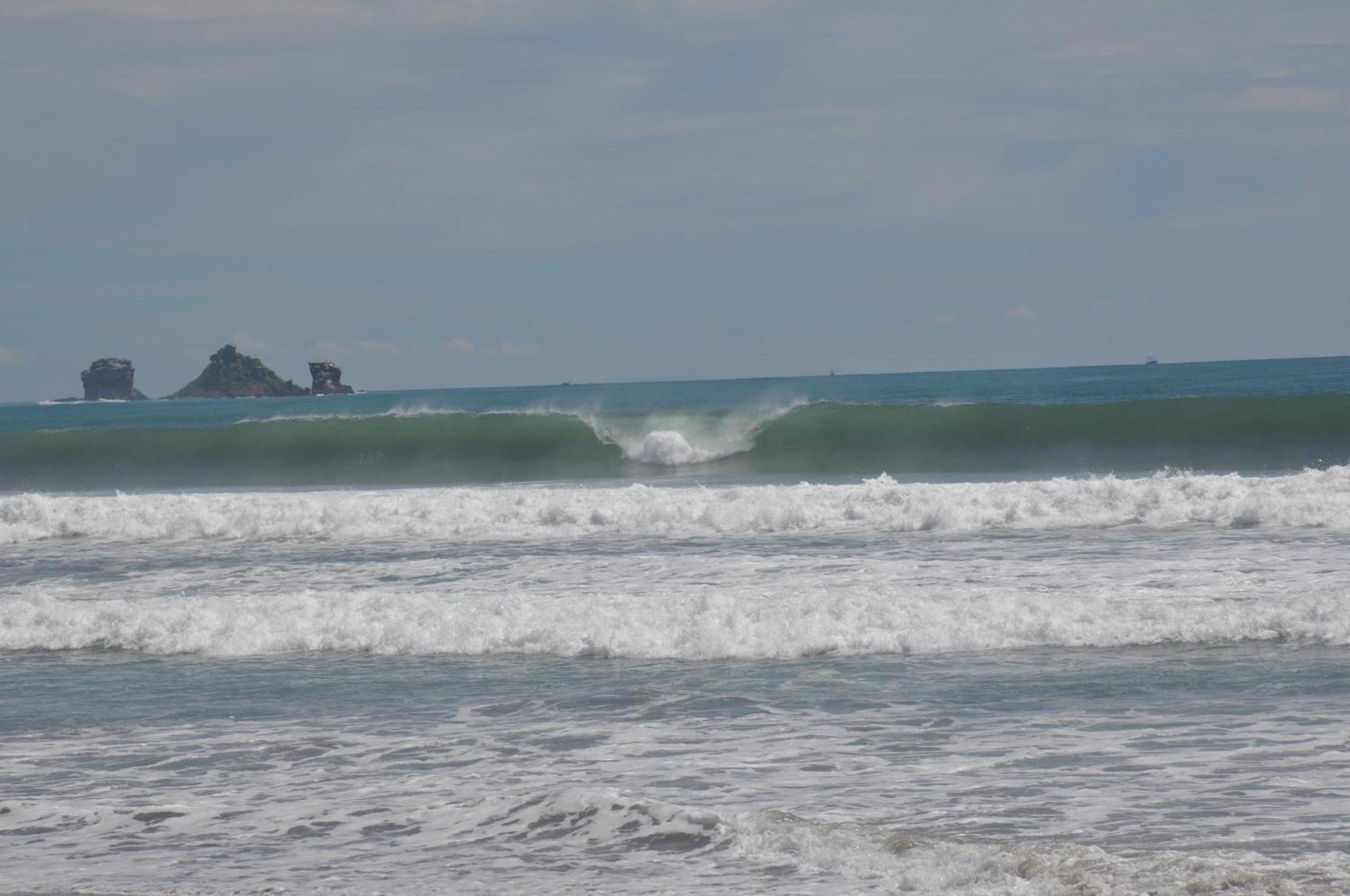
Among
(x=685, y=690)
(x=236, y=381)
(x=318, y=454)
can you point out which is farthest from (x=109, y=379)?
(x=685, y=690)

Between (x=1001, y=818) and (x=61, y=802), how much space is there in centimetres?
389

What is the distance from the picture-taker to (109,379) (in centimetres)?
11619

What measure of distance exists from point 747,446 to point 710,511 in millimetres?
13849

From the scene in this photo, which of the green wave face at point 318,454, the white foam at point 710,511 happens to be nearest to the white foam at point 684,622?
the white foam at point 710,511

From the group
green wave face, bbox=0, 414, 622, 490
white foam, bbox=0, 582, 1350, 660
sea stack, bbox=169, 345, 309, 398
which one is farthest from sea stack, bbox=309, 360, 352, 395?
white foam, bbox=0, 582, 1350, 660

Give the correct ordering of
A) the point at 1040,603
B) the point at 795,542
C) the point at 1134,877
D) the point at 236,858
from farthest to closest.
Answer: the point at 795,542
the point at 1040,603
the point at 236,858
the point at 1134,877

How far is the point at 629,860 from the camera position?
14.7ft

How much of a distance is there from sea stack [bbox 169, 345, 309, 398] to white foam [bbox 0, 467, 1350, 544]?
91154 mm

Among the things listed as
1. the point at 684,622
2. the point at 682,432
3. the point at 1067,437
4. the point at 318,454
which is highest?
the point at 682,432

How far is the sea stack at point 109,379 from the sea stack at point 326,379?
22.4 meters

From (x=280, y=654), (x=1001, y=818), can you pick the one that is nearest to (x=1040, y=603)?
(x=1001, y=818)

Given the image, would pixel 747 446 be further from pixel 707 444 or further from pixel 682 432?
pixel 682 432

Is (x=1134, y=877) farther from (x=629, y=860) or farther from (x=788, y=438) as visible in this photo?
(x=788, y=438)

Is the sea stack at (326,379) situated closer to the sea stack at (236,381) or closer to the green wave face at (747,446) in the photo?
the sea stack at (236,381)
